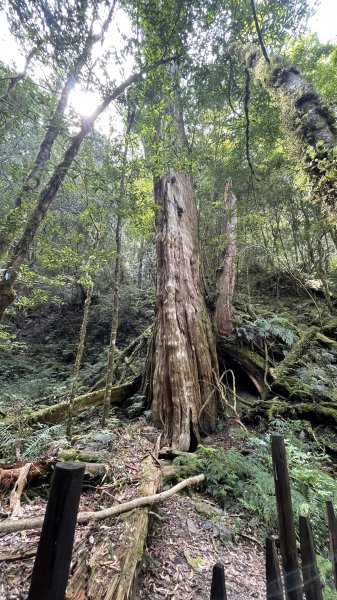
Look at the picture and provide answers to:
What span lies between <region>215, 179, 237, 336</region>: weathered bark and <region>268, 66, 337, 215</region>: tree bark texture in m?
3.73

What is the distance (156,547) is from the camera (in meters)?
2.48

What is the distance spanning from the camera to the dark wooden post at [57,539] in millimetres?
768

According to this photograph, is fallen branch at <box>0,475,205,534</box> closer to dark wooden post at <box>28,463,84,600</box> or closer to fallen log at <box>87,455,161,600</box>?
fallen log at <box>87,455,161,600</box>

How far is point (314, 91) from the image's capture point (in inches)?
127

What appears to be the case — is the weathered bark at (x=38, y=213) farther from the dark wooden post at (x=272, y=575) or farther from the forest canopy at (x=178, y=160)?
the dark wooden post at (x=272, y=575)

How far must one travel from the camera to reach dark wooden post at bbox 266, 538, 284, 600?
1.31 m

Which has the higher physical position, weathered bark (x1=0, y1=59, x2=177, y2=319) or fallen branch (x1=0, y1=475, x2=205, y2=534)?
weathered bark (x1=0, y1=59, x2=177, y2=319)

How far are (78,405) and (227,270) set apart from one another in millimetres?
4730

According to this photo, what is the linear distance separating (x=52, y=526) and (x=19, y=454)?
142 inches

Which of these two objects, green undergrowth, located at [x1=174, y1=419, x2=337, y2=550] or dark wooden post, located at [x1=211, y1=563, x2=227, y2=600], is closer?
dark wooden post, located at [x1=211, y1=563, x2=227, y2=600]

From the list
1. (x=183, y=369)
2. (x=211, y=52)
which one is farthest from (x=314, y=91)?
(x=183, y=369)

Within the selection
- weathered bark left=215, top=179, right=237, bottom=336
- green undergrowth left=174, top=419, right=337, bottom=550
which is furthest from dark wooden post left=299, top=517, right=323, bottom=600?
weathered bark left=215, top=179, right=237, bottom=336

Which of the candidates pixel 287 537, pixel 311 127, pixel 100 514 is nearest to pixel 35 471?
pixel 100 514

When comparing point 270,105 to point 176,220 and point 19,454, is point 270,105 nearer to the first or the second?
point 176,220
